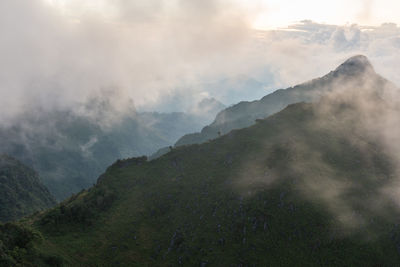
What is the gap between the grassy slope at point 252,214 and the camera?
119 m

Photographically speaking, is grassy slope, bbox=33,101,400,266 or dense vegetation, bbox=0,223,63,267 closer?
dense vegetation, bbox=0,223,63,267

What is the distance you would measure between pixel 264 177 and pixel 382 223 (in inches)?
2352

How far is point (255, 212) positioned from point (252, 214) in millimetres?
1808

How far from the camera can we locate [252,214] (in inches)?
5418

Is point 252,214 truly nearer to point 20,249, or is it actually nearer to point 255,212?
point 255,212

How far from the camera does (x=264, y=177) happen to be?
161 m

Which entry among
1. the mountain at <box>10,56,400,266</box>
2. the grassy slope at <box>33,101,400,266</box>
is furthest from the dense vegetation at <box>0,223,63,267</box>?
the grassy slope at <box>33,101,400,266</box>

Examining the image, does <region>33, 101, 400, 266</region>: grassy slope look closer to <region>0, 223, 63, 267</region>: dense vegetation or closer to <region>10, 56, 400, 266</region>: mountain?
<region>10, 56, 400, 266</region>: mountain

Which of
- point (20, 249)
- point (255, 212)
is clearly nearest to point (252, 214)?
point (255, 212)

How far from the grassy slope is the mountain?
1.72 ft

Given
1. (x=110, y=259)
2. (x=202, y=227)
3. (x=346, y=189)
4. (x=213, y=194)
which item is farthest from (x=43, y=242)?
(x=346, y=189)

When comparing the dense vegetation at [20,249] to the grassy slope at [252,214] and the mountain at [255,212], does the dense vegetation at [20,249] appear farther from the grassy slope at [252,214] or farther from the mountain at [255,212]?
the grassy slope at [252,214]

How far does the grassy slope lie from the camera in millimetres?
118625

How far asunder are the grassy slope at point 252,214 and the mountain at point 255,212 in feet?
1.72
